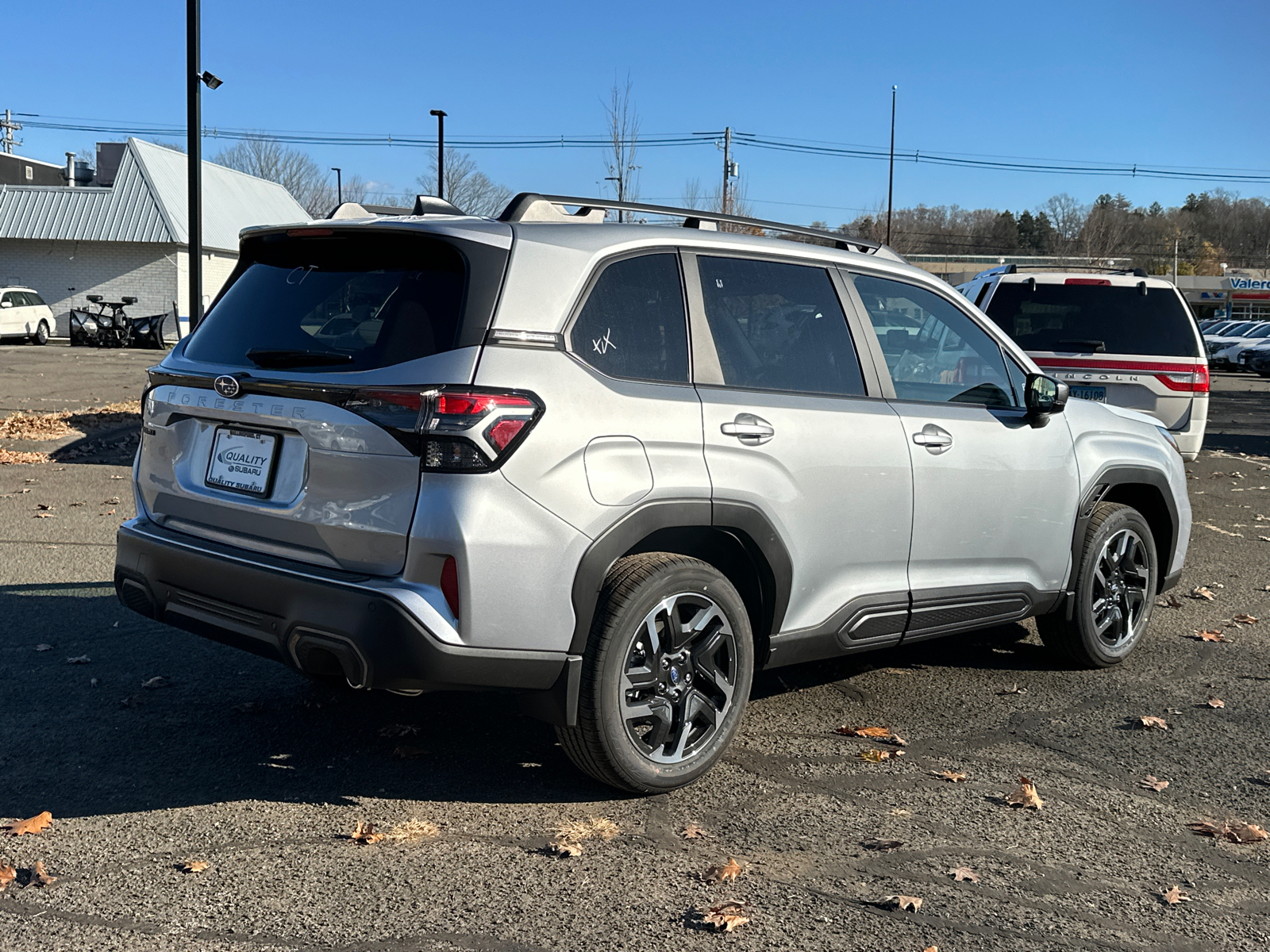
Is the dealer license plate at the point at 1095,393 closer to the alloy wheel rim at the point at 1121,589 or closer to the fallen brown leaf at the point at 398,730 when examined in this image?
the alloy wheel rim at the point at 1121,589

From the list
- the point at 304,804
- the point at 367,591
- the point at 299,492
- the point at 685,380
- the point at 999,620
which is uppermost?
the point at 685,380

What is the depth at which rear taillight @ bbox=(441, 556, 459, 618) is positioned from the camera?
359 centimetres

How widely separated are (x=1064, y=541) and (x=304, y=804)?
3.53m

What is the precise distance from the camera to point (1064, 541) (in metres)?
5.58

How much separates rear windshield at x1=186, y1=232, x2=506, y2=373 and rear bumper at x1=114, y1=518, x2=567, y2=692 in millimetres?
666

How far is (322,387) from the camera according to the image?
149 inches

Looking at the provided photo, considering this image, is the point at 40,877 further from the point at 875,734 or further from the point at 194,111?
the point at 194,111

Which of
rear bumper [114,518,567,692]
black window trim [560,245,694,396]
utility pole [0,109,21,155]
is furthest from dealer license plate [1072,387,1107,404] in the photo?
utility pole [0,109,21,155]

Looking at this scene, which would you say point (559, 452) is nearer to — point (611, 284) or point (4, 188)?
point (611, 284)

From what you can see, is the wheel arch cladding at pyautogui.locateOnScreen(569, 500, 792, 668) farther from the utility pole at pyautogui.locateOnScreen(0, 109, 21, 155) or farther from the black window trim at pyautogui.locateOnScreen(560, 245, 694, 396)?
the utility pole at pyautogui.locateOnScreen(0, 109, 21, 155)

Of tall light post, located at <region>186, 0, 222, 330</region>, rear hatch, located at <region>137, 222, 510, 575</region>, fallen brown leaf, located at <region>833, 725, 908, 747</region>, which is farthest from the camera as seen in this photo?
tall light post, located at <region>186, 0, 222, 330</region>

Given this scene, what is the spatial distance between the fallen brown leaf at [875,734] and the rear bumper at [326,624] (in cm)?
164

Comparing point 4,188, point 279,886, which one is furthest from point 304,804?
point 4,188

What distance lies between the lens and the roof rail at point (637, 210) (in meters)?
4.17
